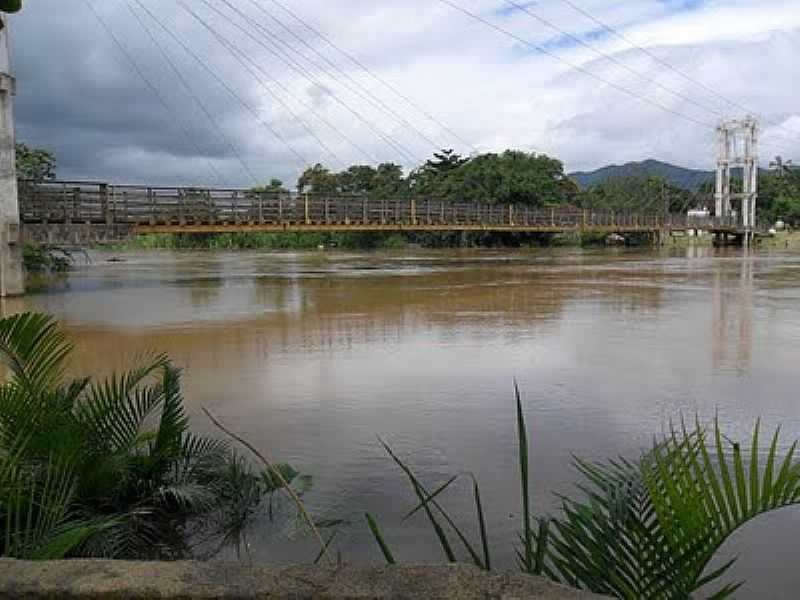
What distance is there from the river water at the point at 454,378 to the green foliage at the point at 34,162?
13.0 m

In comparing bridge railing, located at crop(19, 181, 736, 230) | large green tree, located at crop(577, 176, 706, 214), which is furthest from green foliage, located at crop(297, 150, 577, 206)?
large green tree, located at crop(577, 176, 706, 214)

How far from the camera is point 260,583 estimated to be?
1.80 m

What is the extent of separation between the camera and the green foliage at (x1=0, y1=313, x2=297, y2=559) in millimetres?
3381

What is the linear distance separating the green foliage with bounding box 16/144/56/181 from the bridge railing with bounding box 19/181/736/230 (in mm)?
8309

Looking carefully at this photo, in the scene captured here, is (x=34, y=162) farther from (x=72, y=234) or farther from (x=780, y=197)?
(x=780, y=197)

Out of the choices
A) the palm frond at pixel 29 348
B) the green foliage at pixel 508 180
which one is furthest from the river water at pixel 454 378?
the green foliage at pixel 508 180

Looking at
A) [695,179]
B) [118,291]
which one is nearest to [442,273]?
[118,291]

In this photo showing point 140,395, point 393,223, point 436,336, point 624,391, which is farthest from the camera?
point 393,223

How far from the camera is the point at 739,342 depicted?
10570mm

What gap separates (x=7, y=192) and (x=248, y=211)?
9.91 meters

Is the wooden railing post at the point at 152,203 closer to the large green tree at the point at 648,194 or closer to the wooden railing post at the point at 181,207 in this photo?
the wooden railing post at the point at 181,207

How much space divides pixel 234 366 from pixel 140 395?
15.7ft

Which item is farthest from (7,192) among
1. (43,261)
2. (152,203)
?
(43,261)

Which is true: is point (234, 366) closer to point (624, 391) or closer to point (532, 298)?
point (624, 391)
